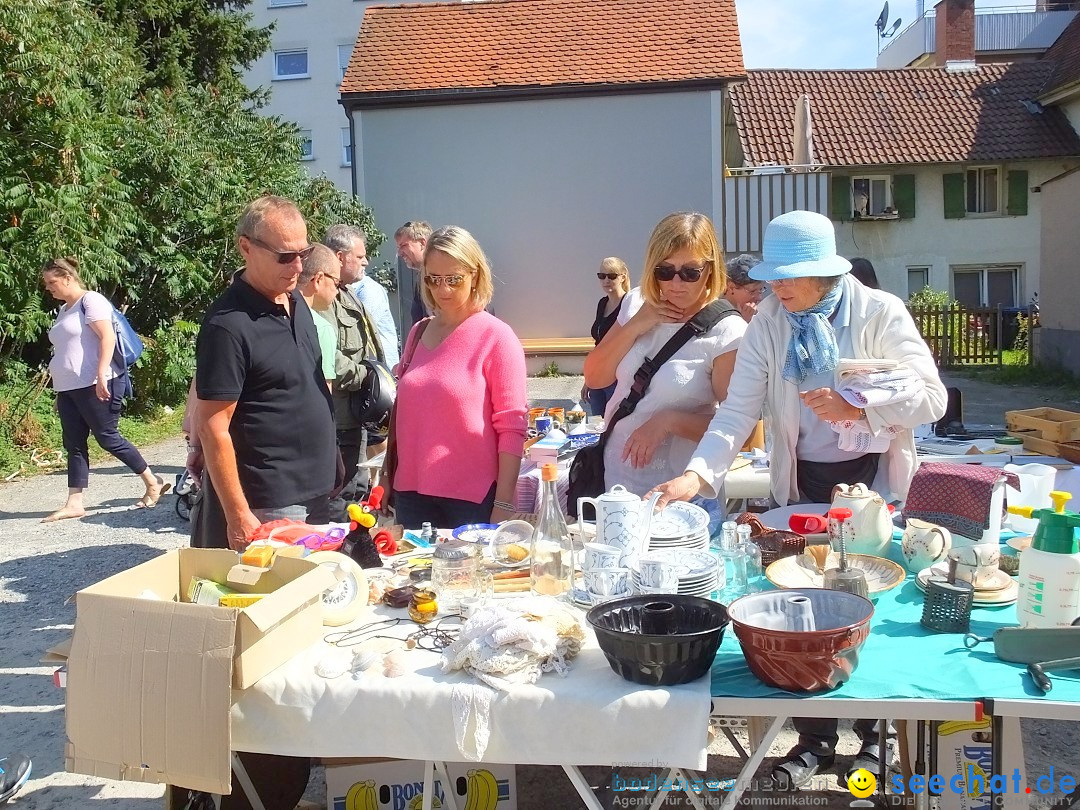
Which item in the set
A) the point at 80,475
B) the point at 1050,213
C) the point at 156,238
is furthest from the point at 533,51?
the point at 80,475

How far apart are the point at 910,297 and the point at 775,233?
1887 centimetres

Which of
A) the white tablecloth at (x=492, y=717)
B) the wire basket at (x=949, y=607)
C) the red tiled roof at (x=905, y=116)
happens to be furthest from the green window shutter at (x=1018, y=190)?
the white tablecloth at (x=492, y=717)

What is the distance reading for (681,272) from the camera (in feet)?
8.87

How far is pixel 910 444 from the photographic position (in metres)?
2.56

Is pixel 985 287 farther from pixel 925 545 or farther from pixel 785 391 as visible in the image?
pixel 925 545

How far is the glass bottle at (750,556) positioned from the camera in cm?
210

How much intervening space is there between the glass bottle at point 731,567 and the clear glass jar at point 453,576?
1.96 ft

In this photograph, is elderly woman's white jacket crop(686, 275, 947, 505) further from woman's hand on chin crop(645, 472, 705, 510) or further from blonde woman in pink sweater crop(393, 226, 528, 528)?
blonde woman in pink sweater crop(393, 226, 528, 528)

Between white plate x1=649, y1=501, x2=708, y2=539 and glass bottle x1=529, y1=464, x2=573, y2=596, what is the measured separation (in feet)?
0.74

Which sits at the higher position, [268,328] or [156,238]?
[156,238]

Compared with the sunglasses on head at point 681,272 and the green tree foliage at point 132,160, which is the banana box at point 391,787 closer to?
the sunglasses on head at point 681,272

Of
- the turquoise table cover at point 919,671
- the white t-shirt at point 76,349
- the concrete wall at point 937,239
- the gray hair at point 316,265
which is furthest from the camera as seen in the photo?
the concrete wall at point 937,239

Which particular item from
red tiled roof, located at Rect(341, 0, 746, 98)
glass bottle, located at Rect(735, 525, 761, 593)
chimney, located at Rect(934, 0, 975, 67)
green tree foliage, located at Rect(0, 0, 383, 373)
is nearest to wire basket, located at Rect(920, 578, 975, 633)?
glass bottle, located at Rect(735, 525, 761, 593)

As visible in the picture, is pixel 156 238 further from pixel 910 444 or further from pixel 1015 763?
pixel 1015 763
